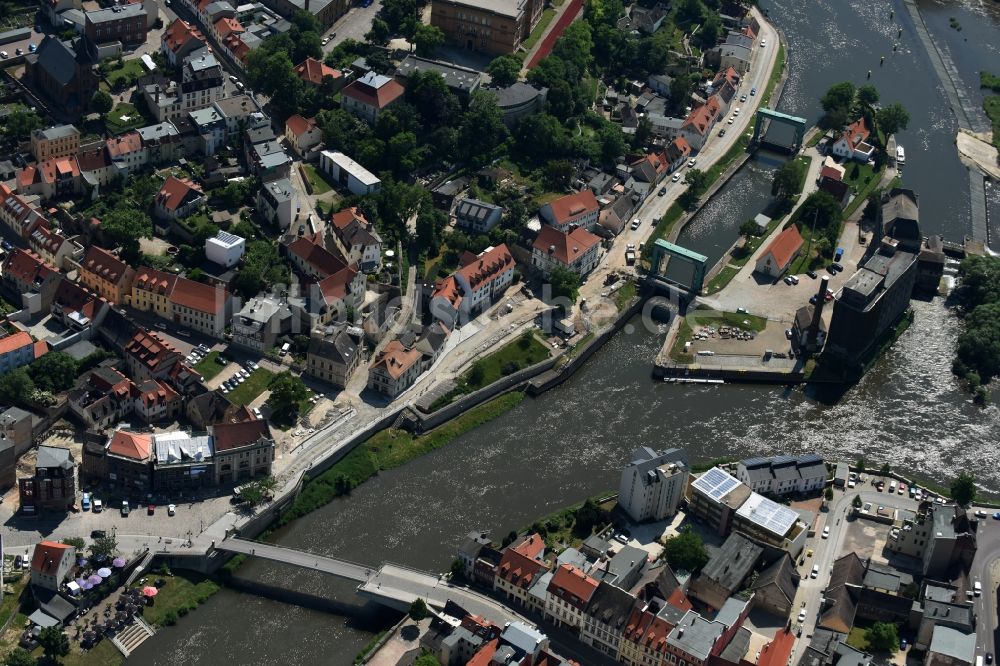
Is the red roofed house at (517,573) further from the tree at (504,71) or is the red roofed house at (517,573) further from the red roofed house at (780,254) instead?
the tree at (504,71)

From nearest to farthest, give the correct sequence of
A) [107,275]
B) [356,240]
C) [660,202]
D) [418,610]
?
[418,610] → [107,275] → [356,240] → [660,202]

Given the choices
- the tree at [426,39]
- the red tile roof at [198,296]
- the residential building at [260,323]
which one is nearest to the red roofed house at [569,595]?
the residential building at [260,323]

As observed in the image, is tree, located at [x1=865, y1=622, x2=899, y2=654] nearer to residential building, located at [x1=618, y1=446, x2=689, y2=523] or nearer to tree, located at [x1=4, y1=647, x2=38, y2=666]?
residential building, located at [x1=618, y1=446, x2=689, y2=523]

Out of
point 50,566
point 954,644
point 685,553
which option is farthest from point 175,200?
point 954,644

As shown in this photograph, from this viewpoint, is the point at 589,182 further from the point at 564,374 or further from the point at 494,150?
the point at 564,374

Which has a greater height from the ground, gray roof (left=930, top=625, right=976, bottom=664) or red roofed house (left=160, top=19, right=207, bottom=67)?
red roofed house (left=160, top=19, right=207, bottom=67)

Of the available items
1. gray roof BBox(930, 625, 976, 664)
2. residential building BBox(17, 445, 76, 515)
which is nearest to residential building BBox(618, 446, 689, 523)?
gray roof BBox(930, 625, 976, 664)

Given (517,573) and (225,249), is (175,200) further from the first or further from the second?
(517,573)
